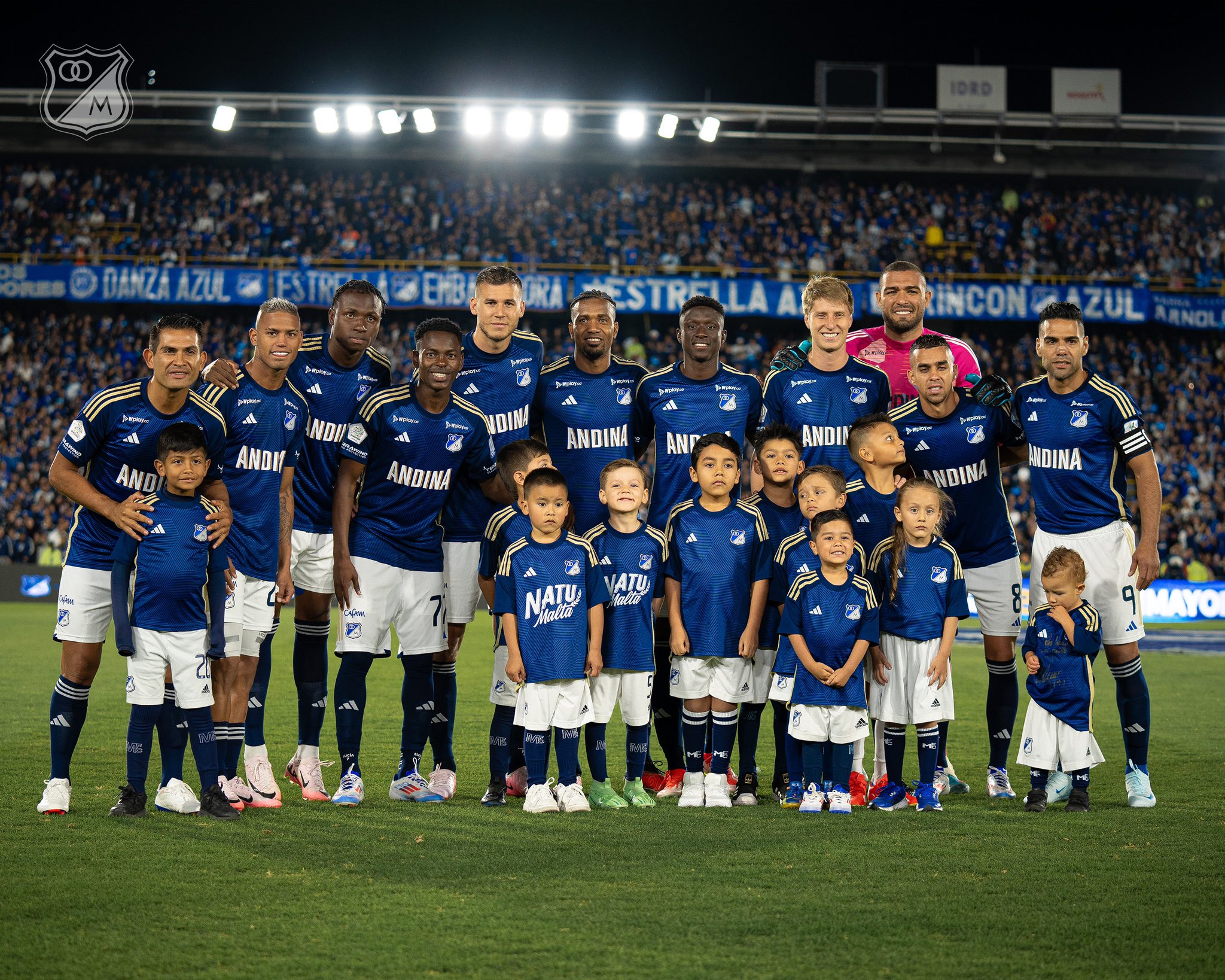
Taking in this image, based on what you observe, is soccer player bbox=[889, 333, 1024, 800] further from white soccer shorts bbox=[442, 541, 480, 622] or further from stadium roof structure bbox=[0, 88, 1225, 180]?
stadium roof structure bbox=[0, 88, 1225, 180]

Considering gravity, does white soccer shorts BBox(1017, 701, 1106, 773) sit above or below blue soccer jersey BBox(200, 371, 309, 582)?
below

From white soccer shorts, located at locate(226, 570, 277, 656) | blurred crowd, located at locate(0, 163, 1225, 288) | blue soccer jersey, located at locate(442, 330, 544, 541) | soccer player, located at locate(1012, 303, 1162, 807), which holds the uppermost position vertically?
blurred crowd, located at locate(0, 163, 1225, 288)

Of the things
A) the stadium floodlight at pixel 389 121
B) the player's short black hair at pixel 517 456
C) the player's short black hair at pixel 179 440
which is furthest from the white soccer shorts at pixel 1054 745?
the stadium floodlight at pixel 389 121

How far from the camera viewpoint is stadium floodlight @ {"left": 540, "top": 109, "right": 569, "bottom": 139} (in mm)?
31469

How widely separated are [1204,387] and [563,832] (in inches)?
1144

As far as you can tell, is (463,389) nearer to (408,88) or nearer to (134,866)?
(134,866)

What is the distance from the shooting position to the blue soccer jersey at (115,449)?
5531 mm

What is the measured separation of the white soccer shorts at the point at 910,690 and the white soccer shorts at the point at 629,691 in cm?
119

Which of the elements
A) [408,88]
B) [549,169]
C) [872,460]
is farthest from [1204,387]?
[872,460]

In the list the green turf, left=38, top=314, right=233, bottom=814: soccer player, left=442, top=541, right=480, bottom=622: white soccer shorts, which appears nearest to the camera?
the green turf

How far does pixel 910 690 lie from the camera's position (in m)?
5.98

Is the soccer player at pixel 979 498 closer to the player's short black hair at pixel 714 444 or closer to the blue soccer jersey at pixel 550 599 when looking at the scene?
the player's short black hair at pixel 714 444

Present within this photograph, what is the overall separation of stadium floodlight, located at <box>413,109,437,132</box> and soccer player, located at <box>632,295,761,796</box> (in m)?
26.7

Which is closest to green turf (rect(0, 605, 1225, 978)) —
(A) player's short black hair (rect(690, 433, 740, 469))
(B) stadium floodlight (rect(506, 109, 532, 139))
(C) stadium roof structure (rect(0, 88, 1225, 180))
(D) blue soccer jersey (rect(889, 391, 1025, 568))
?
(D) blue soccer jersey (rect(889, 391, 1025, 568))
